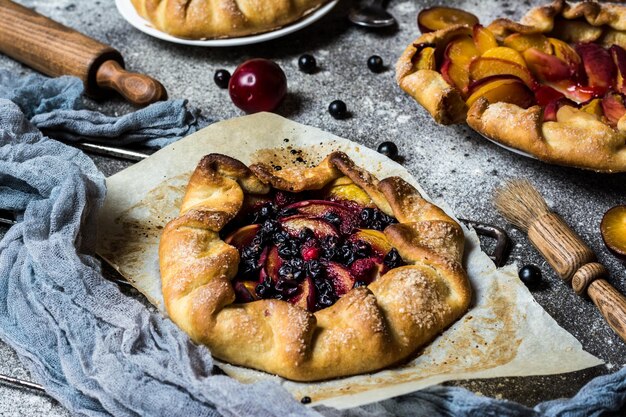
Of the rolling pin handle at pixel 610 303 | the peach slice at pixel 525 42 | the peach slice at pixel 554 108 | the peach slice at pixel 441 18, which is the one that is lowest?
the rolling pin handle at pixel 610 303

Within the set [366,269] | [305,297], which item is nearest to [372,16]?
[366,269]

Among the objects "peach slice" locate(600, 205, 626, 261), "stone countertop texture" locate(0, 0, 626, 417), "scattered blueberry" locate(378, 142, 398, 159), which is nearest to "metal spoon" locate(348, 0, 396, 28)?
"stone countertop texture" locate(0, 0, 626, 417)

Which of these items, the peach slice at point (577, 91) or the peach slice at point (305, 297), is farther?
the peach slice at point (577, 91)

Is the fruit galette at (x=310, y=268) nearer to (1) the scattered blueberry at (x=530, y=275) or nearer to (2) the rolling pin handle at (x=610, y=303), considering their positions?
(1) the scattered blueberry at (x=530, y=275)

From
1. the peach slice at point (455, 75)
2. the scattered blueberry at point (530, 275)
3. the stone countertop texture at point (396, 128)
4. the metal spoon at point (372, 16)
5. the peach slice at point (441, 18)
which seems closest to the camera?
the stone countertop texture at point (396, 128)

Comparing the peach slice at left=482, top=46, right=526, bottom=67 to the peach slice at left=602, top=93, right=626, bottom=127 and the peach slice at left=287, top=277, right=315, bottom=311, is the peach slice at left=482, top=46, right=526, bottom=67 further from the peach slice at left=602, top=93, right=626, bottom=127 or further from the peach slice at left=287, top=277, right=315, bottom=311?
the peach slice at left=287, top=277, right=315, bottom=311

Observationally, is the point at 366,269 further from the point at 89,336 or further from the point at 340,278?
the point at 89,336

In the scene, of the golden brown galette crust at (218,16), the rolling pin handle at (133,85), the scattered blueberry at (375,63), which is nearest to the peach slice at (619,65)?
the scattered blueberry at (375,63)
